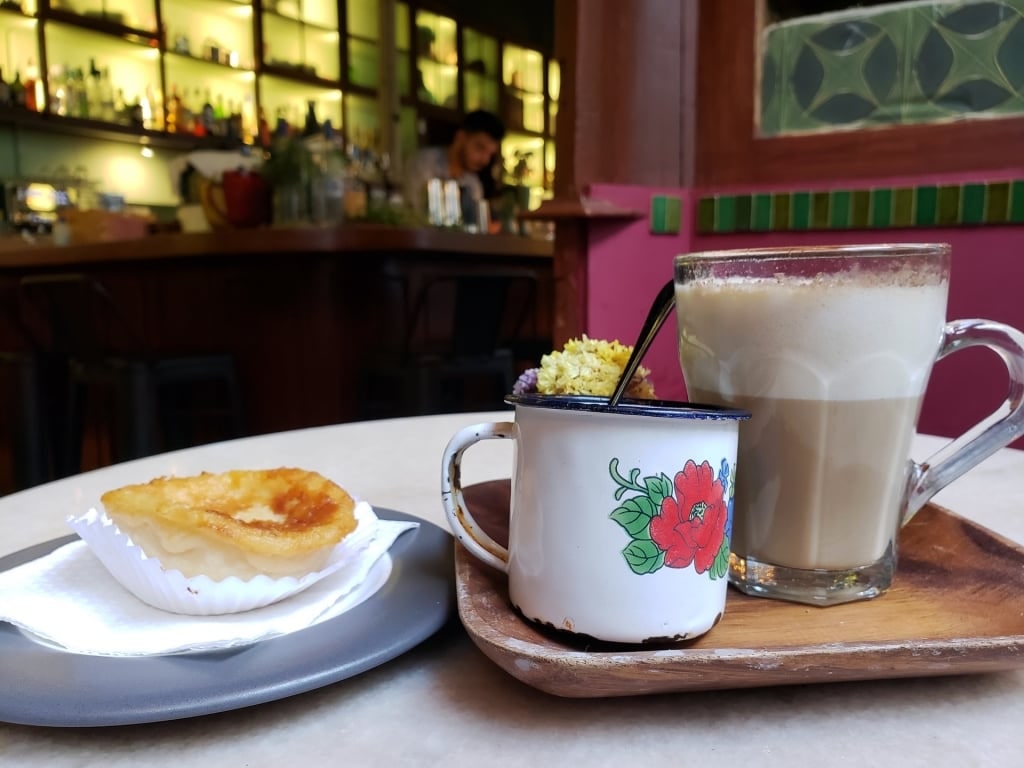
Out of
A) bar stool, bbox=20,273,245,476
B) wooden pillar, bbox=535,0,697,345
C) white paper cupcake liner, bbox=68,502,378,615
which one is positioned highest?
wooden pillar, bbox=535,0,697,345

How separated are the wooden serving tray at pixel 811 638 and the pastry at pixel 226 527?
9cm

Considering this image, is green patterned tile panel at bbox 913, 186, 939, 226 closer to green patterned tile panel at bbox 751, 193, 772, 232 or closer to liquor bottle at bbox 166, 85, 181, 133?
green patterned tile panel at bbox 751, 193, 772, 232

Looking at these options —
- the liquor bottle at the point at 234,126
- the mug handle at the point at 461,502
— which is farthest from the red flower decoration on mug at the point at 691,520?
the liquor bottle at the point at 234,126

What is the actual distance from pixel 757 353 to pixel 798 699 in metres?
0.20

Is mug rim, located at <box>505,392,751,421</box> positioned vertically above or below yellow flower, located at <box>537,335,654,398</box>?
above

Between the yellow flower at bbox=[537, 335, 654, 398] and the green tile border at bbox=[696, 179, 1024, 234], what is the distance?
4.21 ft

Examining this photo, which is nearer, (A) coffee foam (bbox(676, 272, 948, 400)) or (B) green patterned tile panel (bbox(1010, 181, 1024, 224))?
(A) coffee foam (bbox(676, 272, 948, 400))

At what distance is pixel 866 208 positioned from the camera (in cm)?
181

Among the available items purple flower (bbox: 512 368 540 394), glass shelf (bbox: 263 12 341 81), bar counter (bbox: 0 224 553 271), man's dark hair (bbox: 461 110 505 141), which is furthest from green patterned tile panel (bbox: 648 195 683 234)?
glass shelf (bbox: 263 12 341 81)

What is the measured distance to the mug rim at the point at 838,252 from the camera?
0.47 meters

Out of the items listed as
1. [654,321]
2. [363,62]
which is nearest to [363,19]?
[363,62]

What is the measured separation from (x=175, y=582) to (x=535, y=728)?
0.71 ft

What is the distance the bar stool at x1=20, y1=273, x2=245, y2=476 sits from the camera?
2322 mm

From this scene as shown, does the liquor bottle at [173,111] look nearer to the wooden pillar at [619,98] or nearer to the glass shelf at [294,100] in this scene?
the glass shelf at [294,100]
